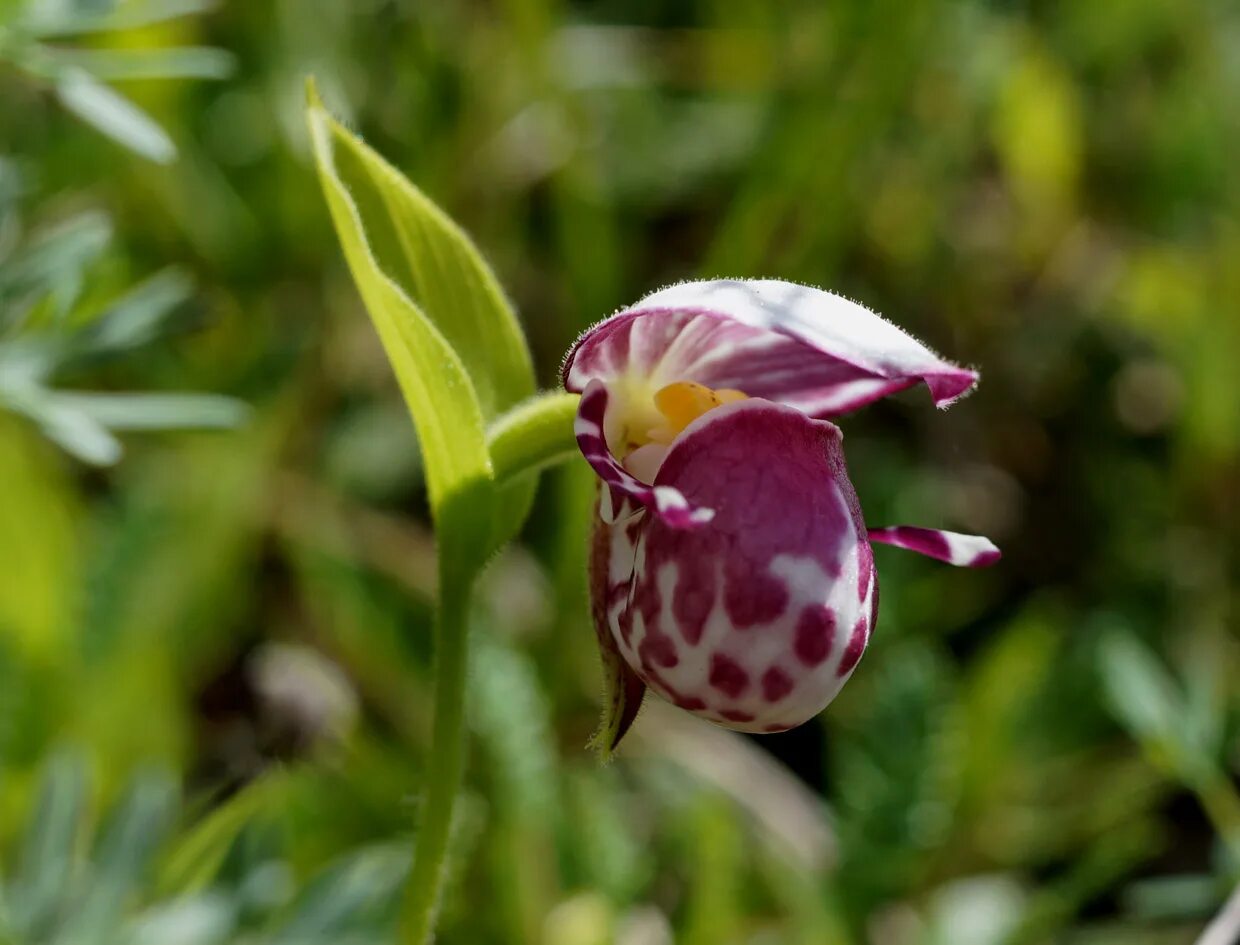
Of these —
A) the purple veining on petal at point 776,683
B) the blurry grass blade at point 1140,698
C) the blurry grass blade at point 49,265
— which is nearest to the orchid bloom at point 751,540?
the purple veining on petal at point 776,683

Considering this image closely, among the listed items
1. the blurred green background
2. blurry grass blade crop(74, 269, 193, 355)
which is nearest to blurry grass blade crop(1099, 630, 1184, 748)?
the blurred green background

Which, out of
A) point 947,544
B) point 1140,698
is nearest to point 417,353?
point 947,544

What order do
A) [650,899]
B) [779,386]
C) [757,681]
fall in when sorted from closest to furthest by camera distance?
1. [757,681]
2. [779,386]
3. [650,899]

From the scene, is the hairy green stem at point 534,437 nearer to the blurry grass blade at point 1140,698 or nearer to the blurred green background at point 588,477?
the blurred green background at point 588,477

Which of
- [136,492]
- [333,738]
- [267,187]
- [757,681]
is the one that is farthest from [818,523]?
[267,187]

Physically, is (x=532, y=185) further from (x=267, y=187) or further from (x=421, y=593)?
(x=421, y=593)

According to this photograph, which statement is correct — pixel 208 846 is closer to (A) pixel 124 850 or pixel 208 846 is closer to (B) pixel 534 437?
(A) pixel 124 850
